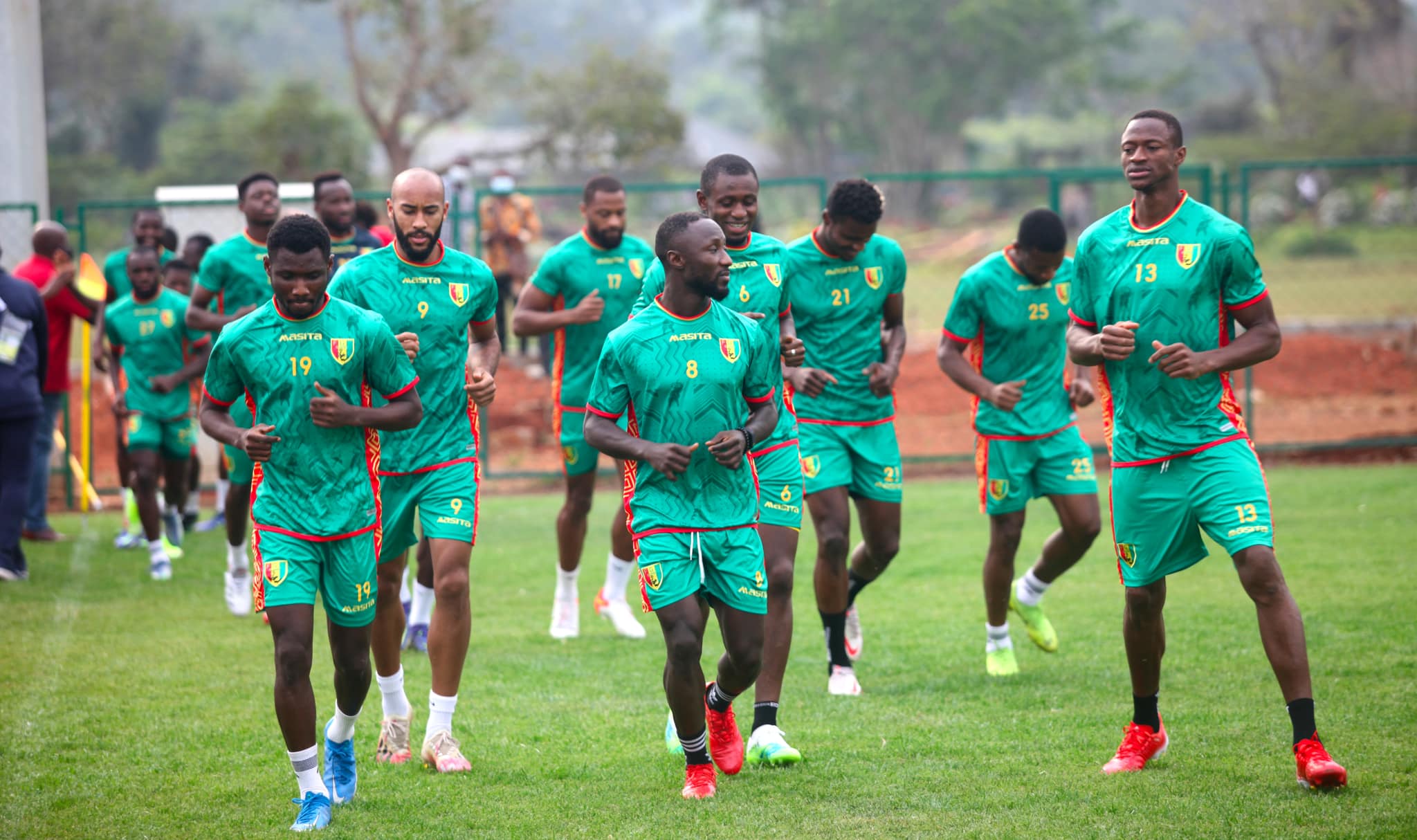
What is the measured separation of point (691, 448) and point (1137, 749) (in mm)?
2313

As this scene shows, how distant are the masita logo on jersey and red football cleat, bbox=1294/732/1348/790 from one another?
2.64m

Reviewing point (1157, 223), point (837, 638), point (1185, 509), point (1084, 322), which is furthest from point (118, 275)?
point (1185, 509)

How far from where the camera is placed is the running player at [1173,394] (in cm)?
565

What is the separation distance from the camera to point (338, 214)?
9062mm

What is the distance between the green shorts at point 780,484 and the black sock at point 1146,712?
1651mm

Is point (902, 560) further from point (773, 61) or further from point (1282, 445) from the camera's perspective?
point (773, 61)

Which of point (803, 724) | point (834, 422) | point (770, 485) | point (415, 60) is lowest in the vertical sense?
point (803, 724)

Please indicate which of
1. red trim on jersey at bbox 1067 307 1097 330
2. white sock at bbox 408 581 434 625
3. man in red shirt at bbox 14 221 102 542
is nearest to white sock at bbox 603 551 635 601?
white sock at bbox 408 581 434 625

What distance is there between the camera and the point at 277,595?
5.36 metres

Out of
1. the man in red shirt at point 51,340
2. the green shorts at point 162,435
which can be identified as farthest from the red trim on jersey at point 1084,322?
the man in red shirt at point 51,340

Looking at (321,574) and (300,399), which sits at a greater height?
(300,399)

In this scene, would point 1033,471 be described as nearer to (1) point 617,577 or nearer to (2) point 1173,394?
(2) point 1173,394

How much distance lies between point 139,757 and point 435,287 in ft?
8.26

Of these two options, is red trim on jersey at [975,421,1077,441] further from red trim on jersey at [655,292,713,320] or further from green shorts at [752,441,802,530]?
red trim on jersey at [655,292,713,320]
